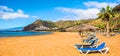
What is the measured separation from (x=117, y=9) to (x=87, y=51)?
105301mm

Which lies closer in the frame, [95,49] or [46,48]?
[95,49]

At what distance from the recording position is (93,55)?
47.0ft

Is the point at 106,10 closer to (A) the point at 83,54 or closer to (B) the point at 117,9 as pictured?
(A) the point at 83,54

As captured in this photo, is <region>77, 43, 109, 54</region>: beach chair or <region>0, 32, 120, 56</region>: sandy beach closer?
<region>77, 43, 109, 54</region>: beach chair

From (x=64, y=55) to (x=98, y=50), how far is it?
8.53 ft

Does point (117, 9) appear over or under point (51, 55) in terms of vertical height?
over

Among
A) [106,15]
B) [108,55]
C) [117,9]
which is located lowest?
[108,55]

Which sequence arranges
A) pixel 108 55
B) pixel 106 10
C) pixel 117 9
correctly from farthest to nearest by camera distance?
pixel 117 9
pixel 106 10
pixel 108 55

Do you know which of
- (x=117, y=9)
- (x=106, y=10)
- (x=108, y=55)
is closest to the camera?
(x=108, y=55)

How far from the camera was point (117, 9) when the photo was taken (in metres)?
115

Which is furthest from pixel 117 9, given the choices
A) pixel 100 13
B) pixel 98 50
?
pixel 98 50

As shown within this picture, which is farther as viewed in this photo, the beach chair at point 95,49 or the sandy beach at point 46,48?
the sandy beach at point 46,48

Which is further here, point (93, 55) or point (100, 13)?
point (100, 13)

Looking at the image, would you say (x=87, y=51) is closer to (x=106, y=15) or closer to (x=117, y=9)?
(x=106, y=15)
